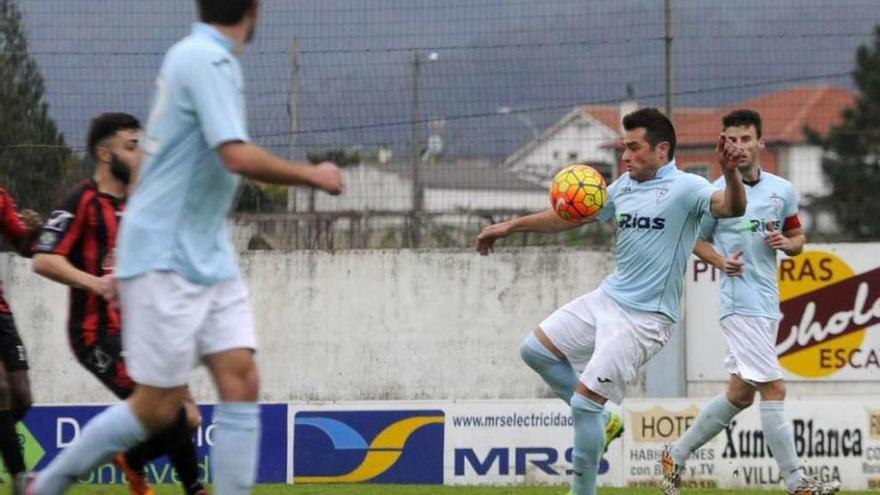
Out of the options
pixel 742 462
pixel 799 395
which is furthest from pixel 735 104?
pixel 742 462

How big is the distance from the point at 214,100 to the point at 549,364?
3.75 metres

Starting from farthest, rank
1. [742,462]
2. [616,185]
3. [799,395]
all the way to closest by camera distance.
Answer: [799,395] < [742,462] < [616,185]

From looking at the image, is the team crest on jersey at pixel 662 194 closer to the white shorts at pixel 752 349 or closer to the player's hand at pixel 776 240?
the player's hand at pixel 776 240

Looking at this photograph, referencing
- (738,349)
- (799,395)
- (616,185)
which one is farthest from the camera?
(799,395)

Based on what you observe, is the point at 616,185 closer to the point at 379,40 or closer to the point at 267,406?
the point at 267,406

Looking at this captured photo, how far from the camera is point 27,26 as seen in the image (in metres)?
14.5

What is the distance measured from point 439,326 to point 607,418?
19.8 feet

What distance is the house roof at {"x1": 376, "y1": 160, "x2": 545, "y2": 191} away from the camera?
14.3m

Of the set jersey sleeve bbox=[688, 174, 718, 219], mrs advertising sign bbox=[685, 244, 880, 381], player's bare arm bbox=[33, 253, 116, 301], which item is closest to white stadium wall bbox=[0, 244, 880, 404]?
mrs advertising sign bbox=[685, 244, 880, 381]

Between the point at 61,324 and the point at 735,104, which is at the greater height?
the point at 735,104

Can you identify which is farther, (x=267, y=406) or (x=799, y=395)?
(x=799, y=395)

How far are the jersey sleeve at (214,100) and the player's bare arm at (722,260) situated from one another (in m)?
4.49

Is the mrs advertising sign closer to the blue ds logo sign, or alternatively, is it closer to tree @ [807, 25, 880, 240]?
tree @ [807, 25, 880, 240]

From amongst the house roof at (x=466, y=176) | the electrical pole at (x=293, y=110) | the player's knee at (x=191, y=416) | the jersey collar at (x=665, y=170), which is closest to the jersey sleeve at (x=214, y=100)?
the player's knee at (x=191, y=416)
